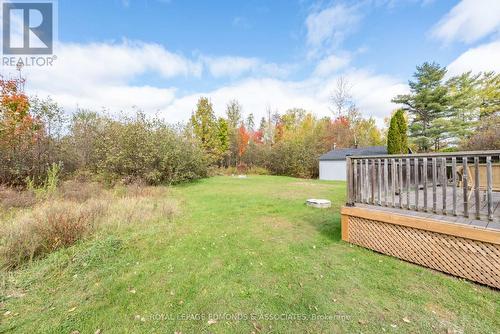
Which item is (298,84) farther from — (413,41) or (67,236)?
(67,236)

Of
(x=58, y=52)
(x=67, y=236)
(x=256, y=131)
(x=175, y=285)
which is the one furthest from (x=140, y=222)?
(x=256, y=131)

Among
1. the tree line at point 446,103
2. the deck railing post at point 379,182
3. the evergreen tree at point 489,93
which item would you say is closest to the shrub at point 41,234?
the deck railing post at point 379,182

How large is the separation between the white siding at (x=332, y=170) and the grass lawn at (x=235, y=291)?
15200 mm

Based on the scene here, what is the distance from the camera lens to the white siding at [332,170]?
17939 millimetres

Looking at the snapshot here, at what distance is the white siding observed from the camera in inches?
706

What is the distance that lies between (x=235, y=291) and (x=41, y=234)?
11.7ft

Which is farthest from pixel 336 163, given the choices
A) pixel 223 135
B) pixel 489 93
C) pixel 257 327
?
pixel 257 327

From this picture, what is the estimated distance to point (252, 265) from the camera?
3182 millimetres

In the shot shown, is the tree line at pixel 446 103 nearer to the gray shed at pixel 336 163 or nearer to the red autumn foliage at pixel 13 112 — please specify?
the gray shed at pixel 336 163

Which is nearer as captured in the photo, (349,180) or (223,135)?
(349,180)

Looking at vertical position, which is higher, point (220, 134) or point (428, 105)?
point (428, 105)

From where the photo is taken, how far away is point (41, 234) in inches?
141

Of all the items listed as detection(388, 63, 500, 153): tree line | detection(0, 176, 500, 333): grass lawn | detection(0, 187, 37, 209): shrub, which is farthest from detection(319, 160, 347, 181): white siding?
detection(0, 187, 37, 209): shrub

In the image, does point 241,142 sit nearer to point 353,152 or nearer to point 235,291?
point 353,152
